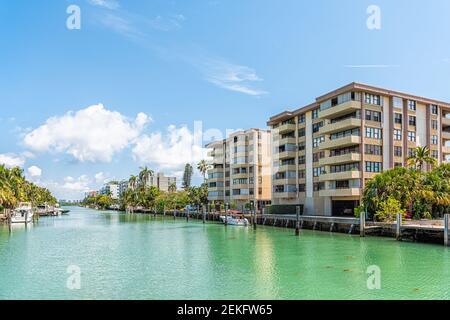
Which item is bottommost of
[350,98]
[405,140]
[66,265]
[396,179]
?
[66,265]

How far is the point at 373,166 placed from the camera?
64375mm

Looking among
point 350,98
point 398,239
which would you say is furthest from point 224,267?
point 350,98

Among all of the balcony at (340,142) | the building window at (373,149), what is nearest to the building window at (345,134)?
the balcony at (340,142)

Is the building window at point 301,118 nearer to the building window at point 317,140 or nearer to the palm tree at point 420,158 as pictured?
the building window at point 317,140

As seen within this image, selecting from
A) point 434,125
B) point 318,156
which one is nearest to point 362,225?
point 318,156

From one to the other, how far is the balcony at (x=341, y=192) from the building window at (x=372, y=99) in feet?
45.2

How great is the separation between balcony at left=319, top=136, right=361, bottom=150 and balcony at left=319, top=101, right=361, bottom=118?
13.8 feet

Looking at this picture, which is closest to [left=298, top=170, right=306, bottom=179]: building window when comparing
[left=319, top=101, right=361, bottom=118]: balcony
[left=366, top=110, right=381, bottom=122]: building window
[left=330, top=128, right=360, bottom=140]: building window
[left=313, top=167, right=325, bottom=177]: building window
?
[left=313, top=167, right=325, bottom=177]: building window

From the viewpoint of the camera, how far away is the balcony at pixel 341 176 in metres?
62.8

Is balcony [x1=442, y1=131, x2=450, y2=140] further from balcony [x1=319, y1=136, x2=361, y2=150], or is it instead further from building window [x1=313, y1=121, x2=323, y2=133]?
building window [x1=313, y1=121, x2=323, y2=133]

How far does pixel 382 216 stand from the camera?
5166 centimetres

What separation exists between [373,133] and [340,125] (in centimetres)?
515
